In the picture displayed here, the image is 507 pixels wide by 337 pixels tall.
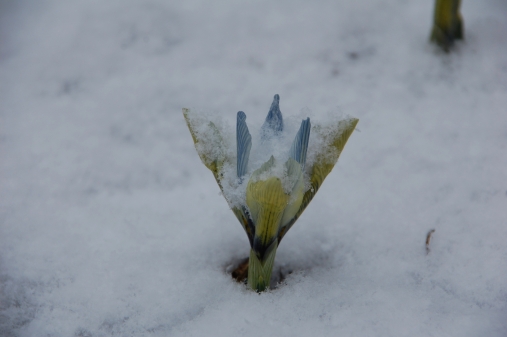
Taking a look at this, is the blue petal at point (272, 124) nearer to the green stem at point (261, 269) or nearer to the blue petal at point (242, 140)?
the blue petal at point (242, 140)

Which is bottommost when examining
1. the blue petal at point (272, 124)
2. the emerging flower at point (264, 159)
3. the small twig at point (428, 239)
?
the small twig at point (428, 239)

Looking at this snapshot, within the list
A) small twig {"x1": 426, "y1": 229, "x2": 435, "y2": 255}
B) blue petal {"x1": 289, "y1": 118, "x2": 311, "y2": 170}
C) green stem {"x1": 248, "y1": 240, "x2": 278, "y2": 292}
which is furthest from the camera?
small twig {"x1": 426, "y1": 229, "x2": 435, "y2": 255}

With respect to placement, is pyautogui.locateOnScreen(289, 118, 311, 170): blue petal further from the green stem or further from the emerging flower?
the green stem

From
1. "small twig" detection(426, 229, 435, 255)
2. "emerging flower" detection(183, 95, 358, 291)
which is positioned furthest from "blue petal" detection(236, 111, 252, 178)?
"small twig" detection(426, 229, 435, 255)

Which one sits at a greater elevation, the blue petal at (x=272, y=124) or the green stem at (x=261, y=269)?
the blue petal at (x=272, y=124)

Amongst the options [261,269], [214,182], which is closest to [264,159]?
[261,269]

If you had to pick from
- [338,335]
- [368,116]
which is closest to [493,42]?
[368,116]

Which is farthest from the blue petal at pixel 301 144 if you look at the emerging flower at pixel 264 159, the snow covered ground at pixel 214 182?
the snow covered ground at pixel 214 182

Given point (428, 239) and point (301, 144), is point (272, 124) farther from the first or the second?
point (428, 239)
